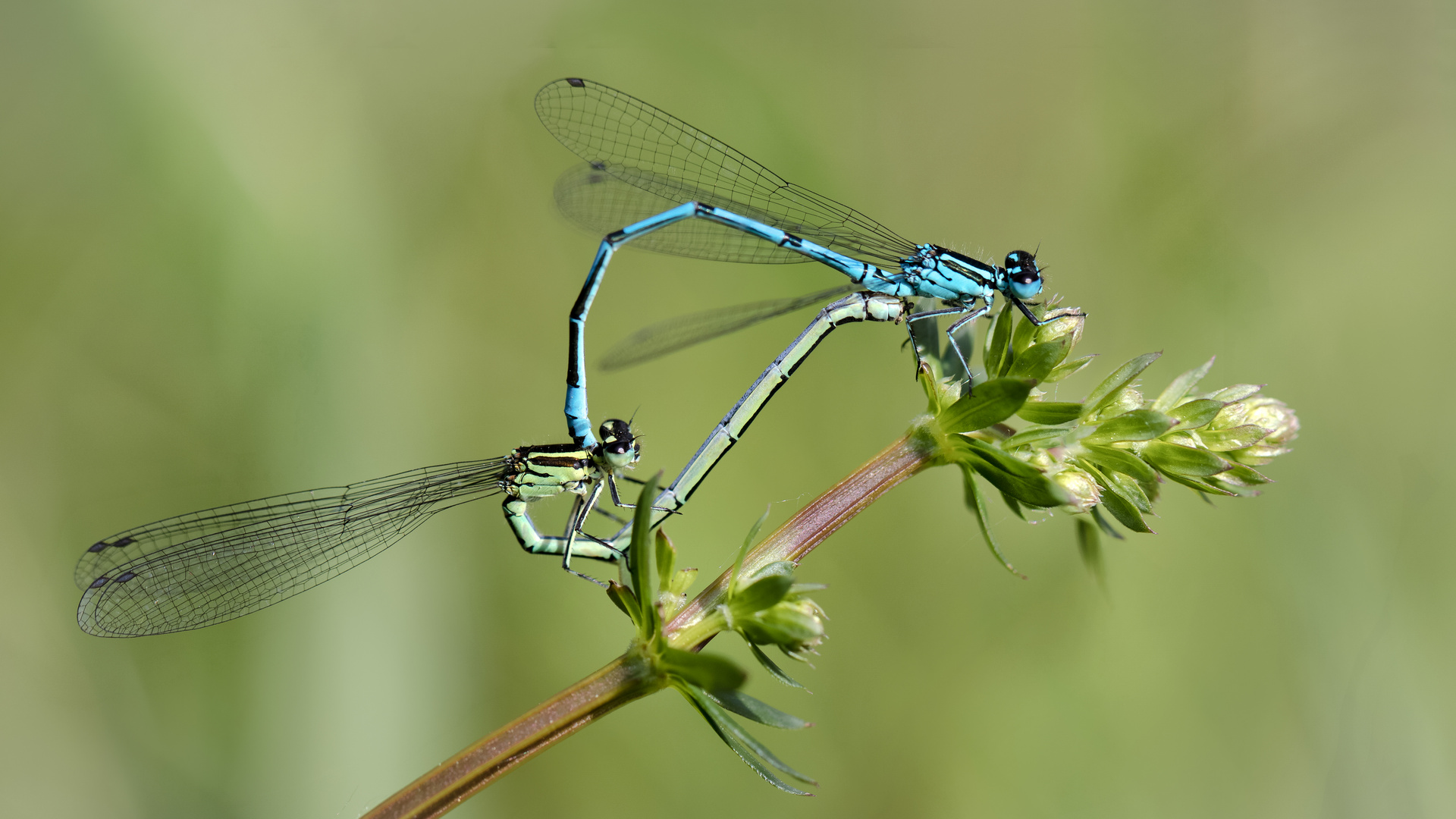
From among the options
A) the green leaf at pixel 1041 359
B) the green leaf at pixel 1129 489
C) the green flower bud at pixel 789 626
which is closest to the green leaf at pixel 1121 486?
the green leaf at pixel 1129 489

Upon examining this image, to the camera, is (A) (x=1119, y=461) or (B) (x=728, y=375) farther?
(B) (x=728, y=375)

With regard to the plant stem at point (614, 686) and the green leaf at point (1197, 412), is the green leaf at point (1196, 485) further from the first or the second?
the plant stem at point (614, 686)

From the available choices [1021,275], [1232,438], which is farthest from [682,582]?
[1021,275]

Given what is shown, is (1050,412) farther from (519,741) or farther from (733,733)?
(519,741)

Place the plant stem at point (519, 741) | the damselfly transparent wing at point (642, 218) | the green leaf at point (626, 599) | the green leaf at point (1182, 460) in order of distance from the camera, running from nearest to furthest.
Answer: the plant stem at point (519, 741), the green leaf at point (626, 599), the green leaf at point (1182, 460), the damselfly transparent wing at point (642, 218)

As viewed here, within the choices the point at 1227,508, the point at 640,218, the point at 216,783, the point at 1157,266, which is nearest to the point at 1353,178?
the point at 1157,266
